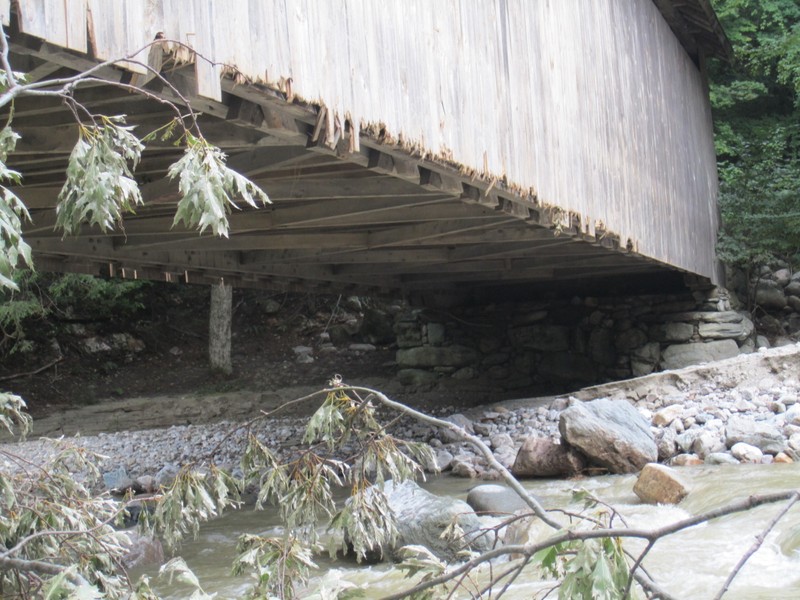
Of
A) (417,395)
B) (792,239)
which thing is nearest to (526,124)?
(417,395)

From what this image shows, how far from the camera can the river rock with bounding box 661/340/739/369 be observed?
10852 millimetres

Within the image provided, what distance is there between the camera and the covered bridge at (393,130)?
298 centimetres

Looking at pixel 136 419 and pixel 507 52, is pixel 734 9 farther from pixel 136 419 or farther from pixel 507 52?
pixel 136 419

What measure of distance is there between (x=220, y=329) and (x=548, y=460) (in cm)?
784

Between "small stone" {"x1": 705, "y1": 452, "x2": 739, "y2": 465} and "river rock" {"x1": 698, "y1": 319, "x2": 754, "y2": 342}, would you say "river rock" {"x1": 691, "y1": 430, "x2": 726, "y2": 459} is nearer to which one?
"small stone" {"x1": 705, "y1": 452, "x2": 739, "y2": 465}

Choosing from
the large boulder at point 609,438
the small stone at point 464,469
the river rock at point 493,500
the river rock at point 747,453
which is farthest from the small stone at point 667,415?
the river rock at point 493,500

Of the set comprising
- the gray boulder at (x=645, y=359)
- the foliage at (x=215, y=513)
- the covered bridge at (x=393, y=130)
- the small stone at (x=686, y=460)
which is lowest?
the small stone at (x=686, y=460)

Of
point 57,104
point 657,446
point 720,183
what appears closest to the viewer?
point 57,104

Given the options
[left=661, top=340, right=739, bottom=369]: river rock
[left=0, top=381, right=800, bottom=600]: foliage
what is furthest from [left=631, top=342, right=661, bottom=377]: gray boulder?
[left=0, top=381, right=800, bottom=600]: foliage

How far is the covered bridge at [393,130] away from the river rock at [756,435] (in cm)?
190

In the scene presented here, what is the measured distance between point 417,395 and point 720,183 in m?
5.89

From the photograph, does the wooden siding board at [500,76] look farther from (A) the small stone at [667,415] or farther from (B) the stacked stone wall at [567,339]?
(A) the small stone at [667,415]

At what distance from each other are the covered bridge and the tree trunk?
3.54 m

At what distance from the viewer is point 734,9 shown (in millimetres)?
13758
